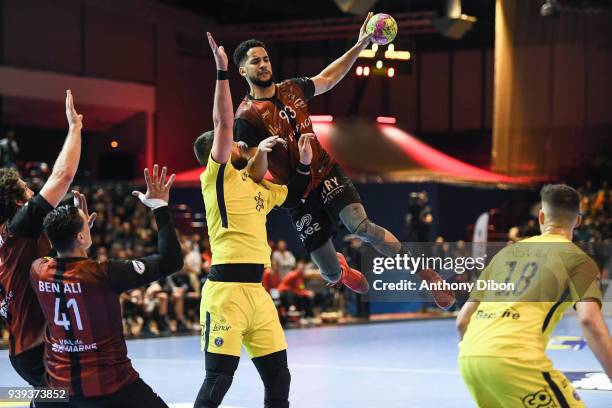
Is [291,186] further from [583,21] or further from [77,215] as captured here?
[583,21]

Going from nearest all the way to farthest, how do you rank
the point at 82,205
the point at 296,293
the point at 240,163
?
the point at 82,205, the point at 240,163, the point at 296,293

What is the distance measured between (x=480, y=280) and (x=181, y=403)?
14.9 feet

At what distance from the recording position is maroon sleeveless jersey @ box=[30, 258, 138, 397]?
4844 mm

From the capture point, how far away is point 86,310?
4848 millimetres

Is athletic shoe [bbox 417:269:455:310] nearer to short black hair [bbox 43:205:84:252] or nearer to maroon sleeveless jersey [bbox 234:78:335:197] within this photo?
maroon sleeveless jersey [bbox 234:78:335:197]

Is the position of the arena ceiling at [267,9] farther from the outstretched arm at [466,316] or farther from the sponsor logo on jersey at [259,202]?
the outstretched arm at [466,316]

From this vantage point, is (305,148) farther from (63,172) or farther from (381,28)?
(63,172)

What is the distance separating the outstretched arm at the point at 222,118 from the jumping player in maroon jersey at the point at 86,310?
1.20 m

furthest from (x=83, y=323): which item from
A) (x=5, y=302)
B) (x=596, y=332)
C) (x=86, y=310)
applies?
(x=596, y=332)

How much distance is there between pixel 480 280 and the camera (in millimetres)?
4914

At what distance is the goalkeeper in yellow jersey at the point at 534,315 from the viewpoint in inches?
182

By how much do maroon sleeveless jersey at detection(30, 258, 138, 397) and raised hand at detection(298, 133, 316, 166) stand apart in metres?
1.99

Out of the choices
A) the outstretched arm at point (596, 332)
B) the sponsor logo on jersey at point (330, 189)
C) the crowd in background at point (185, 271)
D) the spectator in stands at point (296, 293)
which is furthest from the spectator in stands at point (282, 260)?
the outstretched arm at point (596, 332)

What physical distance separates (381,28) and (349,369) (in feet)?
16.9
